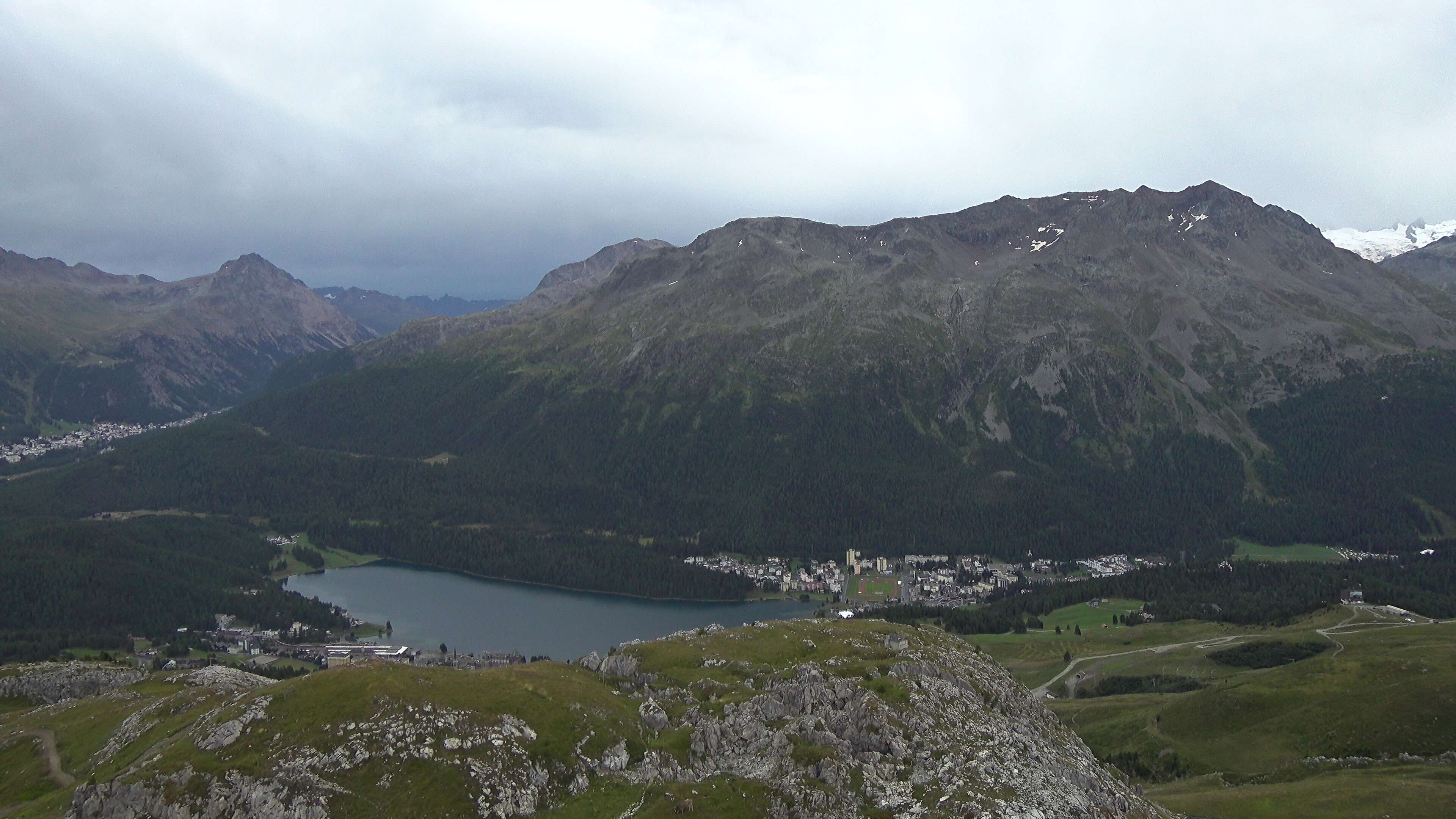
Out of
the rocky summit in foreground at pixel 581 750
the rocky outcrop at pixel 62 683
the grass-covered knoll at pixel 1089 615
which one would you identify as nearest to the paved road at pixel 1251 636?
the grass-covered knoll at pixel 1089 615

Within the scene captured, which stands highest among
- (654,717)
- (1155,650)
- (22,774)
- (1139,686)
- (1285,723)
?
(654,717)

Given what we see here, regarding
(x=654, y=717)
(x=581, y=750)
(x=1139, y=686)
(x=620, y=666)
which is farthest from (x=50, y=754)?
(x=1139, y=686)

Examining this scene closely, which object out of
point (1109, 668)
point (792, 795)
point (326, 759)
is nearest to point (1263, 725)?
point (1109, 668)

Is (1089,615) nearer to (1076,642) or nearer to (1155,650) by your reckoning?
(1076,642)

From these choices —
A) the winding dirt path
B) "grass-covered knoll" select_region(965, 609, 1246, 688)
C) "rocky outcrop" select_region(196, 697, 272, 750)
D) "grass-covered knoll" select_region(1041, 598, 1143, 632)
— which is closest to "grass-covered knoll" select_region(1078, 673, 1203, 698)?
"grass-covered knoll" select_region(965, 609, 1246, 688)

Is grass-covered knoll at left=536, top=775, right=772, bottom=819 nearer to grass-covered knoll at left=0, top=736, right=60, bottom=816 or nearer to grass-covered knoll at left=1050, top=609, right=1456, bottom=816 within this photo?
grass-covered knoll at left=1050, top=609, right=1456, bottom=816

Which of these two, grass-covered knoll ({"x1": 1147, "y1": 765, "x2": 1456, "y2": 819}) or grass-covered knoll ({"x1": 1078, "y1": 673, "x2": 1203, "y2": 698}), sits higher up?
grass-covered knoll ({"x1": 1147, "y1": 765, "x2": 1456, "y2": 819})
